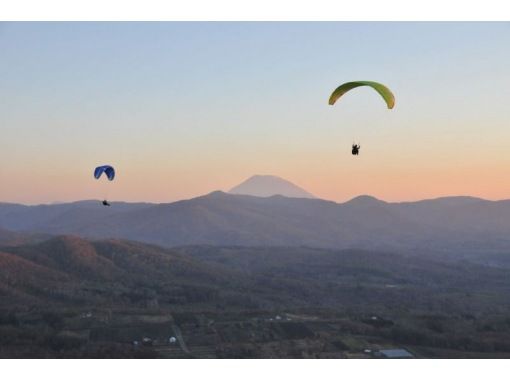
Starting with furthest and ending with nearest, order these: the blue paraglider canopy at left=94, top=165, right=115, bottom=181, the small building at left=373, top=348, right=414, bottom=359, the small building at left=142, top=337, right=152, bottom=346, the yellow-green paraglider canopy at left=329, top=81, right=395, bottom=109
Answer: the small building at left=142, top=337, right=152, bottom=346, the small building at left=373, top=348, right=414, bottom=359, the blue paraglider canopy at left=94, top=165, right=115, bottom=181, the yellow-green paraglider canopy at left=329, top=81, right=395, bottom=109

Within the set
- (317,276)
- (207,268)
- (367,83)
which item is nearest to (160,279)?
(207,268)

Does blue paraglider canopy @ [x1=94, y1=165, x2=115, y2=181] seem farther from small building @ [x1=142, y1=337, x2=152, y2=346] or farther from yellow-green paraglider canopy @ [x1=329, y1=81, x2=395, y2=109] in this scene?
small building @ [x1=142, y1=337, x2=152, y2=346]

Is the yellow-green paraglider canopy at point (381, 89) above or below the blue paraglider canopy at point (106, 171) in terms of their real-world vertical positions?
above

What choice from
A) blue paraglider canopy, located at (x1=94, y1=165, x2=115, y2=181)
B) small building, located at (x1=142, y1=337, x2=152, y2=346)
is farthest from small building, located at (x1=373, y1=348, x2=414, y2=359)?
blue paraglider canopy, located at (x1=94, y1=165, x2=115, y2=181)

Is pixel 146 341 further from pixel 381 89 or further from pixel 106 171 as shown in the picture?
pixel 381 89

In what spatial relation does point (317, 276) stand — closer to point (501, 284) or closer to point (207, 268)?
point (207, 268)

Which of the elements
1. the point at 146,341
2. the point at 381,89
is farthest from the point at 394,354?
the point at 381,89

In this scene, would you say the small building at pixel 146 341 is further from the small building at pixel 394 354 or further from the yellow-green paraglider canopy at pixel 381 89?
the yellow-green paraglider canopy at pixel 381 89

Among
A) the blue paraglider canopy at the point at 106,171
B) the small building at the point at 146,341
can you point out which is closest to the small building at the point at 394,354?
the small building at the point at 146,341

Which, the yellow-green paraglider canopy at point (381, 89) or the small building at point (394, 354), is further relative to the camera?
the small building at point (394, 354)
